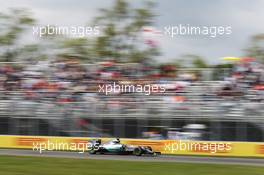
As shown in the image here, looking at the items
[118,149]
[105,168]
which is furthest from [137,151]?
[105,168]

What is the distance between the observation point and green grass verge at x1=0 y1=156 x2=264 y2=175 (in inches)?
493

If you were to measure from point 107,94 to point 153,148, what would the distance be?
2.42 metres

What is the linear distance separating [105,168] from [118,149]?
523 cm

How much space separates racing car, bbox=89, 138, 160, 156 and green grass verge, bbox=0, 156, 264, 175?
3323 mm

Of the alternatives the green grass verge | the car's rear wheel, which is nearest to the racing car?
the car's rear wheel

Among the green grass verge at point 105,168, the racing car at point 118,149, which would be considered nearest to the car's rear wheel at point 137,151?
the racing car at point 118,149

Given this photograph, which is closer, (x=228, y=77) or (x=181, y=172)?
(x=181, y=172)

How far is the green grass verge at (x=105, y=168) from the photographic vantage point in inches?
493

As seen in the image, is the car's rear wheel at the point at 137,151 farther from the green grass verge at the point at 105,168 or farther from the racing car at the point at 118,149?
the green grass verge at the point at 105,168

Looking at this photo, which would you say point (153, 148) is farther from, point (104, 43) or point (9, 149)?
point (104, 43)

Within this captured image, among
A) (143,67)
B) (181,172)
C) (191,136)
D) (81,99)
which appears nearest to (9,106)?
(81,99)

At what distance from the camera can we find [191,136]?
65.3ft

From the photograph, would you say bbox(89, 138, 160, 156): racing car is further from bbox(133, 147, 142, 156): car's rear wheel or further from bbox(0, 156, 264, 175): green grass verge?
bbox(0, 156, 264, 175): green grass verge

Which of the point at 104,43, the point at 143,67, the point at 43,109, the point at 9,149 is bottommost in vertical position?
the point at 9,149
